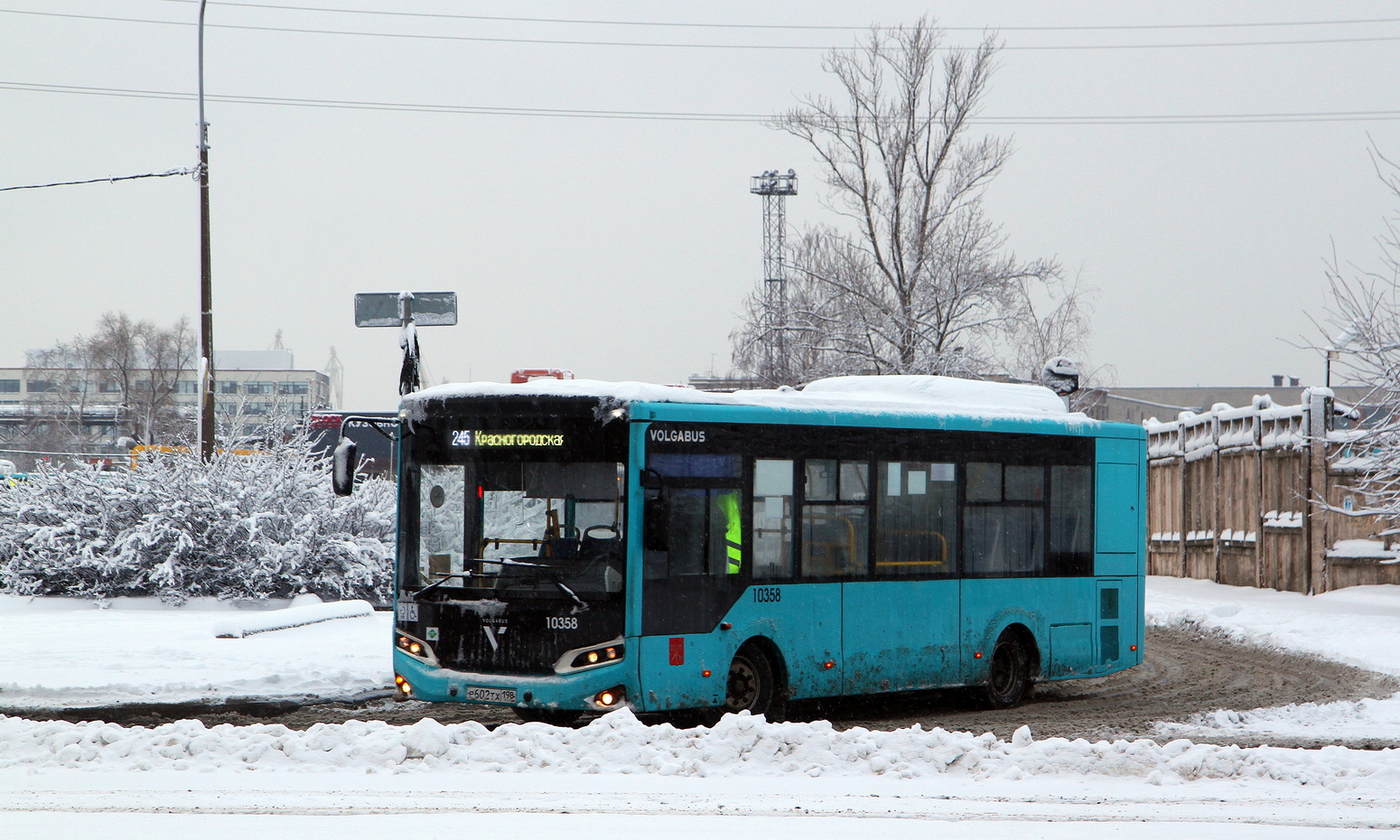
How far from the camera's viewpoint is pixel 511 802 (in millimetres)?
7758

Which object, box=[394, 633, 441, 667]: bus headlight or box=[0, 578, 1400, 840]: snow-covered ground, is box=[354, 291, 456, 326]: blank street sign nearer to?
box=[394, 633, 441, 667]: bus headlight

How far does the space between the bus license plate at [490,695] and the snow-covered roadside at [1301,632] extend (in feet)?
17.0

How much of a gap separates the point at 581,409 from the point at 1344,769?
5.63 metres

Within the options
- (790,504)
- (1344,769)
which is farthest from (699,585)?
(1344,769)

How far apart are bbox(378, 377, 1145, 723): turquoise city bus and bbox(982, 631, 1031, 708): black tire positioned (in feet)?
0.07

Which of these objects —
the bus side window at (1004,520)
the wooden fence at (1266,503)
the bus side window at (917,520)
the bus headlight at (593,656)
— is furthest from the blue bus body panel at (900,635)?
the wooden fence at (1266,503)

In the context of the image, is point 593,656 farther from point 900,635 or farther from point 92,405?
point 92,405

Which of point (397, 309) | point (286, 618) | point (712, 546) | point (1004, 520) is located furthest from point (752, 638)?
point (286, 618)

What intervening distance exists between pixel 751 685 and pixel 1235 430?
16710 mm

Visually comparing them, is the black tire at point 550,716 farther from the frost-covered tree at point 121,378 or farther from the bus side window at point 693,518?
the frost-covered tree at point 121,378

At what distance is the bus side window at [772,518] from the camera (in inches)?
447

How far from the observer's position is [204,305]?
79.2 ft

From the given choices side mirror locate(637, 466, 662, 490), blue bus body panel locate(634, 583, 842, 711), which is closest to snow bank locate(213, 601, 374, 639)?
blue bus body panel locate(634, 583, 842, 711)

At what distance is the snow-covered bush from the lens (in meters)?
20.3
